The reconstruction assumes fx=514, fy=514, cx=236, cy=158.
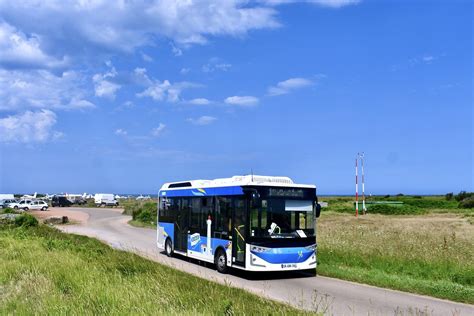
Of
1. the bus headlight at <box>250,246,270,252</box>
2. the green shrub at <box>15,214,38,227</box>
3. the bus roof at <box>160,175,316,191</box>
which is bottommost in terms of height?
the green shrub at <box>15,214,38,227</box>

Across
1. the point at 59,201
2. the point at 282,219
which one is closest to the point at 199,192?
the point at 282,219

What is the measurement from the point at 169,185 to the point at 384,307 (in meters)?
13.0

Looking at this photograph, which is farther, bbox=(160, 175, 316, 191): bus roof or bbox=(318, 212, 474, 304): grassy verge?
bbox=(160, 175, 316, 191): bus roof

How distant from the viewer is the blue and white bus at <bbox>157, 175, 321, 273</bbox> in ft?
49.3

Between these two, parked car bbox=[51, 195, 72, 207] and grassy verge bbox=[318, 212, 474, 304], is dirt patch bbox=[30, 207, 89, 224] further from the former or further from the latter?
grassy verge bbox=[318, 212, 474, 304]

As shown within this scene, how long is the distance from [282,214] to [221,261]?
8.91 feet

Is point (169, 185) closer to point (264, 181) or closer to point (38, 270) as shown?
point (264, 181)

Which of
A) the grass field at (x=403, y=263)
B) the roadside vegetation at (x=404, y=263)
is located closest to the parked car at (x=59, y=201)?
the grass field at (x=403, y=263)

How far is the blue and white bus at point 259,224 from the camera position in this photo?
49.3 ft

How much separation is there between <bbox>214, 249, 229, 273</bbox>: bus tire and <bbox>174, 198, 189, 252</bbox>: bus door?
298 cm

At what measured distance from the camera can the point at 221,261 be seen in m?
16.6

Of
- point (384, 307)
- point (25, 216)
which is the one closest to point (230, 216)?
point (384, 307)

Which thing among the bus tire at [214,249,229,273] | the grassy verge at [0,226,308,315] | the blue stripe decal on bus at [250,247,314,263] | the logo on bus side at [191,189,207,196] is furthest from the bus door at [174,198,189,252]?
the grassy verge at [0,226,308,315]

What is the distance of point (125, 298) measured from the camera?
25.4 feet
